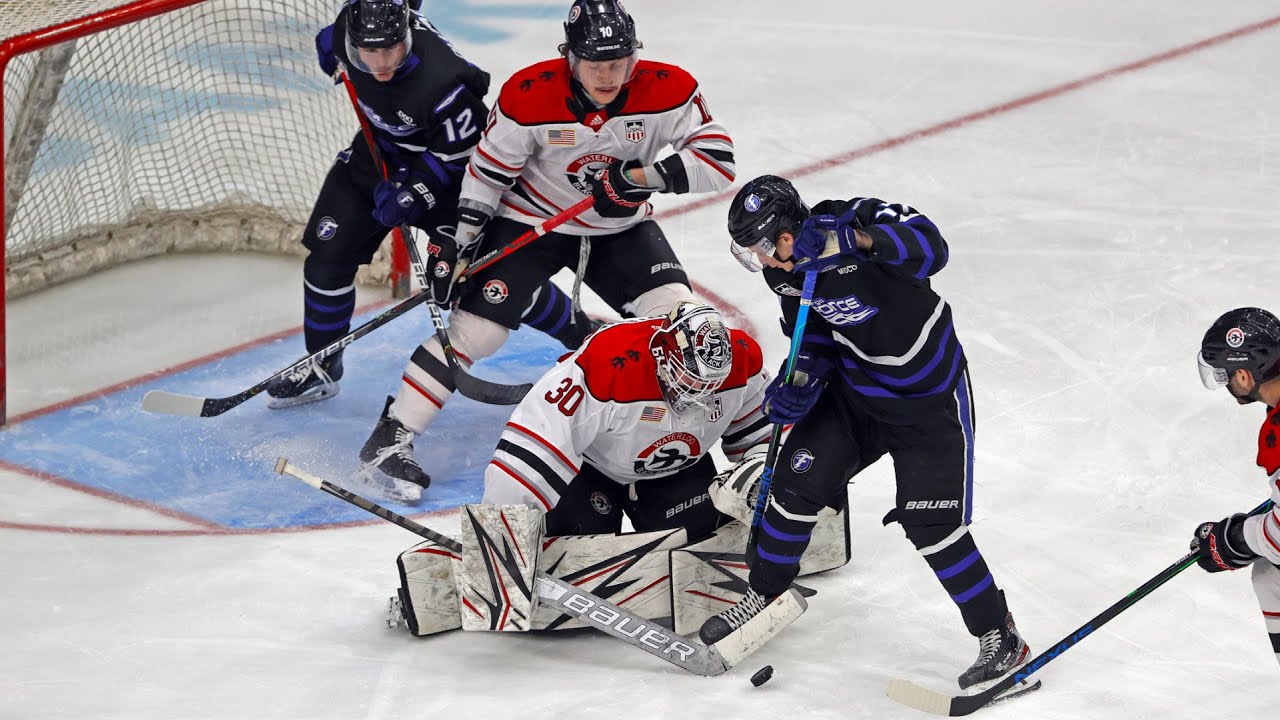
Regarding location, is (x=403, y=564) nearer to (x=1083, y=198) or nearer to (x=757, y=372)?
(x=757, y=372)

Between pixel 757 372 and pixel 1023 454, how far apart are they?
0.95 metres

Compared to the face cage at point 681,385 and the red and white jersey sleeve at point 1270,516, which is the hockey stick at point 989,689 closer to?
the red and white jersey sleeve at point 1270,516

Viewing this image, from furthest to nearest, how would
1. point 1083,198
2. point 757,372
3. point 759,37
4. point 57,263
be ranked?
point 759,37, point 1083,198, point 57,263, point 757,372

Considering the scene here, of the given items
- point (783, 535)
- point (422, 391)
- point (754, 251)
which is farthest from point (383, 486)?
point (754, 251)

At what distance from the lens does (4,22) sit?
4348mm

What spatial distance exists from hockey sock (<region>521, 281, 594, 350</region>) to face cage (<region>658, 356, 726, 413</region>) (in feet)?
3.89

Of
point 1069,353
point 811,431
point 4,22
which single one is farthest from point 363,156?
point 1069,353

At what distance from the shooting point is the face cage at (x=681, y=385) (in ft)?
10.3

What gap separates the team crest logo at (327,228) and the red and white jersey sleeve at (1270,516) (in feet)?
8.33

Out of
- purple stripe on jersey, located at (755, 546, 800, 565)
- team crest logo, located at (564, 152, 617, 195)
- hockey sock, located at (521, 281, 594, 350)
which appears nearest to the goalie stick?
purple stripe on jersey, located at (755, 546, 800, 565)

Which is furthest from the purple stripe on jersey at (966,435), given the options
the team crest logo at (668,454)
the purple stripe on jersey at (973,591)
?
the team crest logo at (668,454)

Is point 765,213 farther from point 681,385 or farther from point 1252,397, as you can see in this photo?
point 1252,397

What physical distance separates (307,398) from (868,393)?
2.08m

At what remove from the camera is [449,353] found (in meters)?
4.05
